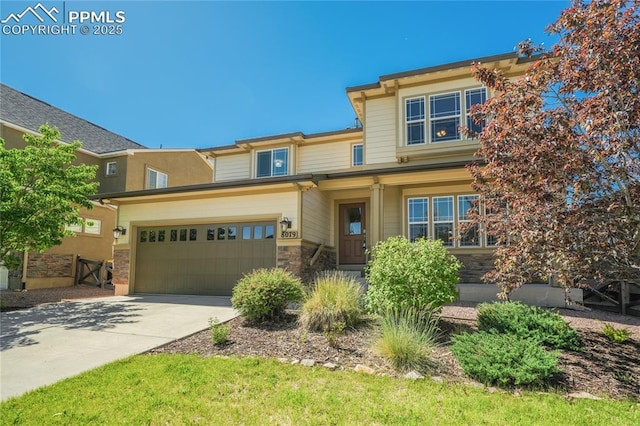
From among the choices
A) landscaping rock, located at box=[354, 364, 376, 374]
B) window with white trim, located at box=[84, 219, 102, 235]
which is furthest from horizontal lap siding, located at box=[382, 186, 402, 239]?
window with white trim, located at box=[84, 219, 102, 235]

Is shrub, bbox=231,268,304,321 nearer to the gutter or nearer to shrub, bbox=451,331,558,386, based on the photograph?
shrub, bbox=451,331,558,386

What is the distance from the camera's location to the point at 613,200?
14.1ft

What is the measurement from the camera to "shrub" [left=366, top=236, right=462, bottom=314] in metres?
6.03

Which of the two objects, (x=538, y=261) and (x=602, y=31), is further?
(x=538, y=261)

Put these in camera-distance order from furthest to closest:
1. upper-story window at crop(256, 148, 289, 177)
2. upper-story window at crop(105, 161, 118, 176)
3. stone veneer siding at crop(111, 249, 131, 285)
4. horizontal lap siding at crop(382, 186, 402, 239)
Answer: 1. upper-story window at crop(105, 161, 118, 176)
2. upper-story window at crop(256, 148, 289, 177)
3. stone veneer siding at crop(111, 249, 131, 285)
4. horizontal lap siding at crop(382, 186, 402, 239)

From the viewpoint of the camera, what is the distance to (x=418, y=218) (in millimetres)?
11867

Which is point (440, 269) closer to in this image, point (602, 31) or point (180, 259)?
point (602, 31)

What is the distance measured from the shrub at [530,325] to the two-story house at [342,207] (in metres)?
3.73

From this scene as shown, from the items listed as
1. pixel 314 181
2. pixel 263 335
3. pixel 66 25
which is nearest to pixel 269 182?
pixel 314 181

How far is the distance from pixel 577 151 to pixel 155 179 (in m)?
20.2

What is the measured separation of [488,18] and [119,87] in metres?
12.1

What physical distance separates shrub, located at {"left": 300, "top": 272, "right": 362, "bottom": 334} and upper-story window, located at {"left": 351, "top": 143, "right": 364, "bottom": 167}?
824 centimetres

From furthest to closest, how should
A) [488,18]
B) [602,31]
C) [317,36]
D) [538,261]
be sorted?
1. [317,36]
2. [488,18]
3. [538,261]
4. [602,31]

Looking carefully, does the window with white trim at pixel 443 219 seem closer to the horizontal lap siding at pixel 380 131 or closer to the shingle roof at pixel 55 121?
A: the horizontal lap siding at pixel 380 131
